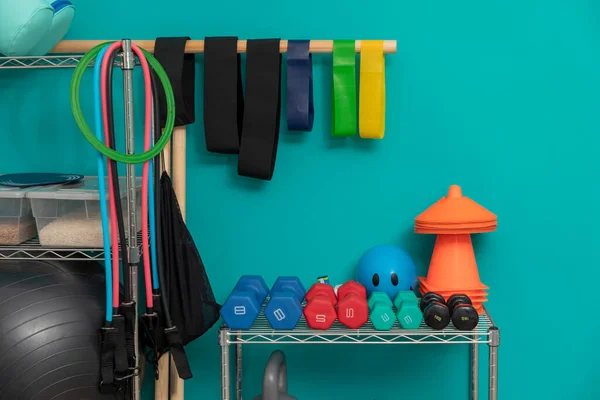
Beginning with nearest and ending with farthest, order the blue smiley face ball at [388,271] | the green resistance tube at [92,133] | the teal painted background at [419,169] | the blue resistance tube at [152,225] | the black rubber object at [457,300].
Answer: the green resistance tube at [92,133] < the blue resistance tube at [152,225] < the black rubber object at [457,300] < the blue smiley face ball at [388,271] < the teal painted background at [419,169]

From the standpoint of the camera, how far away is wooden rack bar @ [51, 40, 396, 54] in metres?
2.17

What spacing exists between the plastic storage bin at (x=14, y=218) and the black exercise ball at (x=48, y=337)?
0.41 feet

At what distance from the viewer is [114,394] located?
1.82 metres

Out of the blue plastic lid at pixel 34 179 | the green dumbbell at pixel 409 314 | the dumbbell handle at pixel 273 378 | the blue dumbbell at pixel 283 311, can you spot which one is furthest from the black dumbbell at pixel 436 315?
the blue plastic lid at pixel 34 179

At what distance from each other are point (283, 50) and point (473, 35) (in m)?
0.59

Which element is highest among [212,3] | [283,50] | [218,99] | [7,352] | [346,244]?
[212,3]

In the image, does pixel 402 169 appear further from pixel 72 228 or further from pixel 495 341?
pixel 72 228

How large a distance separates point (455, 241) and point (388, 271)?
22 centimetres

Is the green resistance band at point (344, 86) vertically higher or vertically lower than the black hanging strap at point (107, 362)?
higher

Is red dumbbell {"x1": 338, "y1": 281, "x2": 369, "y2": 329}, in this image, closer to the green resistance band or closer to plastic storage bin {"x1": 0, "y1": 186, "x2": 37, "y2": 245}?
the green resistance band

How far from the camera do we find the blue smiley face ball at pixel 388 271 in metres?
2.10

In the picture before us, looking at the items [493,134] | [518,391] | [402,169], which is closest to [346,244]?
[402,169]

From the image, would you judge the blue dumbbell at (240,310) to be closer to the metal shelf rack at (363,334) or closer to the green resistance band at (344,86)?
the metal shelf rack at (363,334)

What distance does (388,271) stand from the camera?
2102 millimetres
